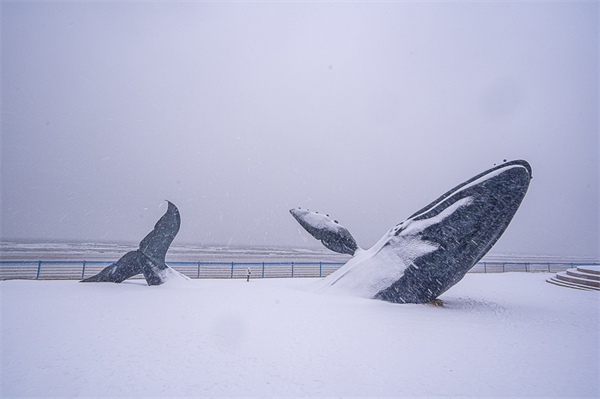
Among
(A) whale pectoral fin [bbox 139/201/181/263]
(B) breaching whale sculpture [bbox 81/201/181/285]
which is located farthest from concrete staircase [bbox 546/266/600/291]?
(B) breaching whale sculpture [bbox 81/201/181/285]

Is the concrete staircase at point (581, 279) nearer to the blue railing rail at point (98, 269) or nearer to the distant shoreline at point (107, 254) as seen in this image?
the blue railing rail at point (98, 269)

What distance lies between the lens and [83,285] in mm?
9047

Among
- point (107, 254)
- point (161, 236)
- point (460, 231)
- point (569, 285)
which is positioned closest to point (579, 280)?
point (569, 285)

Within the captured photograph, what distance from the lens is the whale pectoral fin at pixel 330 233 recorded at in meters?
9.53

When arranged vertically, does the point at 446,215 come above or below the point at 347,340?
above

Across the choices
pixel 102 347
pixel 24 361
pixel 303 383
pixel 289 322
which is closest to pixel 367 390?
pixel 303 383

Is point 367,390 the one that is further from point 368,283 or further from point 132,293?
point 132,293

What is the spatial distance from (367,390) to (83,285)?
948 centimetres

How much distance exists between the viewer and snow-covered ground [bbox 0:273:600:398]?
3.16 m

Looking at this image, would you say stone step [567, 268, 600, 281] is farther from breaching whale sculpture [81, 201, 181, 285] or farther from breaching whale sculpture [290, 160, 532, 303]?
breaching whale sculpture [81, 201, 181, 285]

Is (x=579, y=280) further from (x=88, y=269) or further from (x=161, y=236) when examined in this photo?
(x=88, y=269)

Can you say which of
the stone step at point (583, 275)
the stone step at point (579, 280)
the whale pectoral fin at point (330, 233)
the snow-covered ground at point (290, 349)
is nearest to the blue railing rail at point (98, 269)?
the whale pectoral fin at point (330, 233)

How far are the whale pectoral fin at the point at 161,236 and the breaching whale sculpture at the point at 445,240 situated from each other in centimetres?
589

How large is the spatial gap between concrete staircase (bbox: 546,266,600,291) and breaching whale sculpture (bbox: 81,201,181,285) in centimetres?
1505
